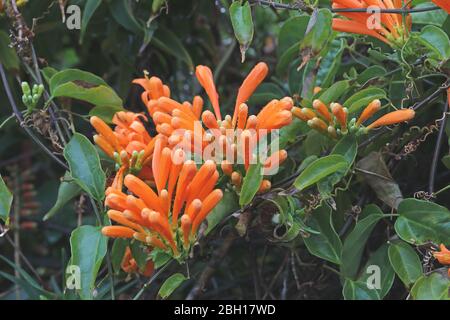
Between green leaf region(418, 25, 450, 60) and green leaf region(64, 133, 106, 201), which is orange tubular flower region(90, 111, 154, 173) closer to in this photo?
green leaf region(64, 133, 106, 201)

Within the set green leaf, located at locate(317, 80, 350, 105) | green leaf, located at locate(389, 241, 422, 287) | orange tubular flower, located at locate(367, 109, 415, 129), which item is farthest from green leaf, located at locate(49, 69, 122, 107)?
green leaf, located at locate(389, 241, 422, 287)

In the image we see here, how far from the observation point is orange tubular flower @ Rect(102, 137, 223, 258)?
136 cm

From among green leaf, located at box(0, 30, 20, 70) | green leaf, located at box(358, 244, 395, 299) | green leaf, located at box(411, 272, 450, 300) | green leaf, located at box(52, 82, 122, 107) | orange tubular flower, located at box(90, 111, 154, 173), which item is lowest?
green leaf, located at box(358, 244, 395, 299)

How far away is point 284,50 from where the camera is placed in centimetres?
187

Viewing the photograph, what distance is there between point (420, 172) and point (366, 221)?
0.42 metres

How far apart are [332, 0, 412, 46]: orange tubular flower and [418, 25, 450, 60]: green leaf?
0.30ft

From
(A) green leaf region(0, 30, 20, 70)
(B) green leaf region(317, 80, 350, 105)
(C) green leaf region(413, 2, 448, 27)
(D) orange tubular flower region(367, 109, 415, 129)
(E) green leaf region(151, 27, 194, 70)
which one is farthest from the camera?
(E) green leaf region(151, 27, 194, 70)

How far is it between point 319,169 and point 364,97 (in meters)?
0.18

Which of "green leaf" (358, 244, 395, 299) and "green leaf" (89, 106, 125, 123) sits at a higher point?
"green leaf" (89, 106, 125, 123)

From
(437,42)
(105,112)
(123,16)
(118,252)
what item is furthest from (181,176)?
(123,16)

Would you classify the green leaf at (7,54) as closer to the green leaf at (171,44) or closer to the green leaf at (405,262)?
the green leaf at (171,44)

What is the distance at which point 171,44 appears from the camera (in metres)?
2.00
